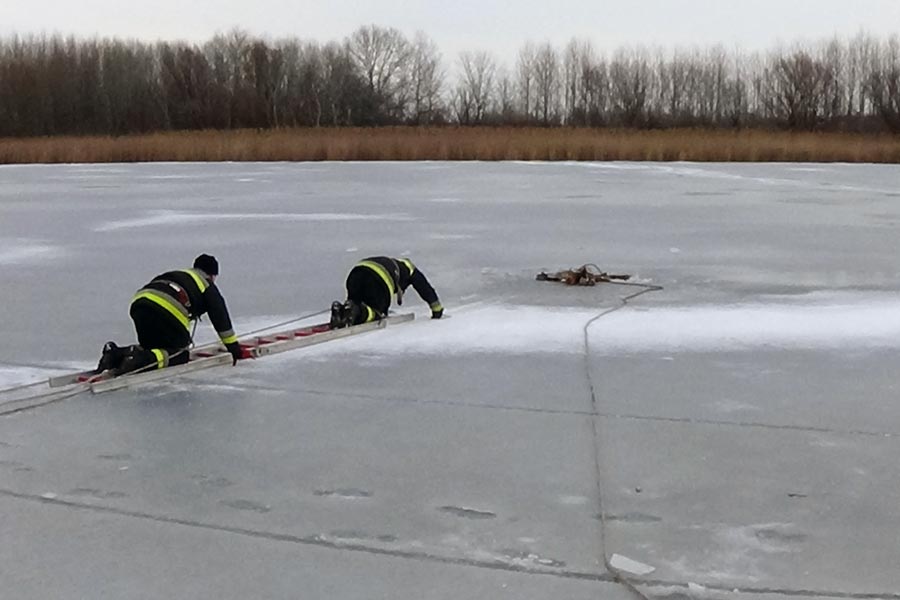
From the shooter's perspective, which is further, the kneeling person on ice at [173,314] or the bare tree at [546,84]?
the bare tree at [546,84]

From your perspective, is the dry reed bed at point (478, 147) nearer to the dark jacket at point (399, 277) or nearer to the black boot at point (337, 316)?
the dark jacket at point (399, 277)

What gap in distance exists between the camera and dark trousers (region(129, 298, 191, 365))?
19.3ft

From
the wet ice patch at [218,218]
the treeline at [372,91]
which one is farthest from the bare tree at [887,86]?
the wet ice patch at [218,218]

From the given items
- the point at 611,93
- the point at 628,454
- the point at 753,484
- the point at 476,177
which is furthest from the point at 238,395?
the point at 611,93

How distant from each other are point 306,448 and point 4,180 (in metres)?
19.3

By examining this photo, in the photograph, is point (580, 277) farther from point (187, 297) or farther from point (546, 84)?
point (546, 84)

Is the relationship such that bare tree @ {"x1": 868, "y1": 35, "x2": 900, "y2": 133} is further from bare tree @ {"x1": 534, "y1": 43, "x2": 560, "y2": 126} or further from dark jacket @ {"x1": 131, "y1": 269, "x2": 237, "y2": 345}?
dark jacket @ {"x1": 131, "y1": 269, "x2": 237, "y2": 345}

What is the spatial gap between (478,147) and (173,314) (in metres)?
20.1

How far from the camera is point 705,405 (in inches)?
205

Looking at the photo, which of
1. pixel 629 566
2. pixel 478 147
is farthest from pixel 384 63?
pixel 629 566

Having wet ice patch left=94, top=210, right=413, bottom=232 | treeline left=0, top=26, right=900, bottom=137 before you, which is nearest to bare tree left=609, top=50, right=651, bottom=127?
treeline left=0, top=26, right=900, bottom=137

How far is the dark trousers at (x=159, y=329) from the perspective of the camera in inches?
232

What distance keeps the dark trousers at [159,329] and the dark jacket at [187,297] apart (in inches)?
1.1

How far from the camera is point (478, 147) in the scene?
84.0 ft
